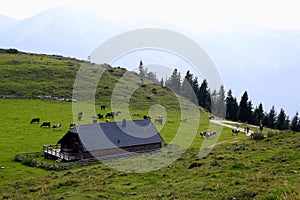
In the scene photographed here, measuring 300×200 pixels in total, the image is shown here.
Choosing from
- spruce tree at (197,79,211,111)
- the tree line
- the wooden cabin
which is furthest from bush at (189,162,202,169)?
spruce tree at (197,79,211,111)

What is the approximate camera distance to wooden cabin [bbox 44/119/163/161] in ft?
130

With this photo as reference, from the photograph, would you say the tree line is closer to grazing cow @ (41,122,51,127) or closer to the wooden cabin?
the wooden cabin

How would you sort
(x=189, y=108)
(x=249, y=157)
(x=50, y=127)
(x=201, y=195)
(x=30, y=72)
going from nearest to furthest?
(x=201, y=195) < (x=249, y=157) < (x=50, y=127) < (x=189, y=108) < (x=30, y=72)

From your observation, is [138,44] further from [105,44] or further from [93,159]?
[93,159]

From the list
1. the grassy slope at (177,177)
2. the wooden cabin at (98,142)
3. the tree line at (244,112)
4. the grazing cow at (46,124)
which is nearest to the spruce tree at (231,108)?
the tree line at (244,112)

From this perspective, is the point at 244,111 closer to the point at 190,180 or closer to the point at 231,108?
the point at 231,108

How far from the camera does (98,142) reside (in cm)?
4044

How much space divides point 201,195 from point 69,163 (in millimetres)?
23238

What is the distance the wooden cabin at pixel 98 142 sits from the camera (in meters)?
39.6

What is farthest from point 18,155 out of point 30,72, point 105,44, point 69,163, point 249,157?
point 30,72

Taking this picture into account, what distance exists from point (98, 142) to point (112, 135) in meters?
2.38

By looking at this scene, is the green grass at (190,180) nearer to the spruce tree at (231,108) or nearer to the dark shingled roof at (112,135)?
the dark shingled roof at (112,135)

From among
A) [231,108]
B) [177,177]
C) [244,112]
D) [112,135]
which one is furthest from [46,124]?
[231,108]

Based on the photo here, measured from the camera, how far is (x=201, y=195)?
17047 millimetres
